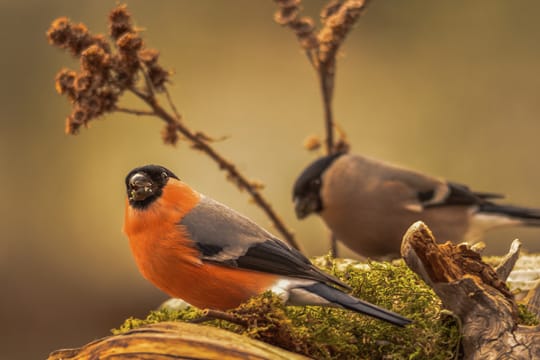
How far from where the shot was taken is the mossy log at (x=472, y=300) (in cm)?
154

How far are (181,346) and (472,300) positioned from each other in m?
0.60

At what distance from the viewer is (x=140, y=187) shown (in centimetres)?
174

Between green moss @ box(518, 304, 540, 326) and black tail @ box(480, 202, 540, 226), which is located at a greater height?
green moss @ box(518, 304, 540, 326)

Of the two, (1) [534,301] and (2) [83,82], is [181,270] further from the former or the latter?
(1) [534,301]

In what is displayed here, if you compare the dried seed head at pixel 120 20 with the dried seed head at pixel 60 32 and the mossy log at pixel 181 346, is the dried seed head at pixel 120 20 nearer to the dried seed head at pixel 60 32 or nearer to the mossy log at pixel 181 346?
the dried seed head at pixel 60 32

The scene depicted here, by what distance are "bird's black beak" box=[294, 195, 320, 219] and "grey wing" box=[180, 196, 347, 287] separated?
146 centimetres

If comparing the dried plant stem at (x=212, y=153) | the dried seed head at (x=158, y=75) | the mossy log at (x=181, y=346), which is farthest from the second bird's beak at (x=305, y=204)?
the mossy log at (x=181, y=346)

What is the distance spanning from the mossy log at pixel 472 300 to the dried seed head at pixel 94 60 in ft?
3.00

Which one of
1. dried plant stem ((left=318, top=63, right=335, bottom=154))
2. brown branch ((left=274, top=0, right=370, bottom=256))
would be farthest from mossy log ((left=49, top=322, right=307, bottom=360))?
dried plant stem ((left=318, top=63, right=335, bottom=154))

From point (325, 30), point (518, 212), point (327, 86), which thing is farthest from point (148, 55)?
point (518, 212)

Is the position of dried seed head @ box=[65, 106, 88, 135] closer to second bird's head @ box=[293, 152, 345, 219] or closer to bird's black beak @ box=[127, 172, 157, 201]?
bird's black beak @ box=[127, 172, 157, 201]

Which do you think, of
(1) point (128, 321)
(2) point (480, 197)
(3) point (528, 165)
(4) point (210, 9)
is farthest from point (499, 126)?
(1) point (128, 321)

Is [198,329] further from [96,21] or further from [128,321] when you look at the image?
[96,21]

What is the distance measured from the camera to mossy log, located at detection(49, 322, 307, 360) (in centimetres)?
140
